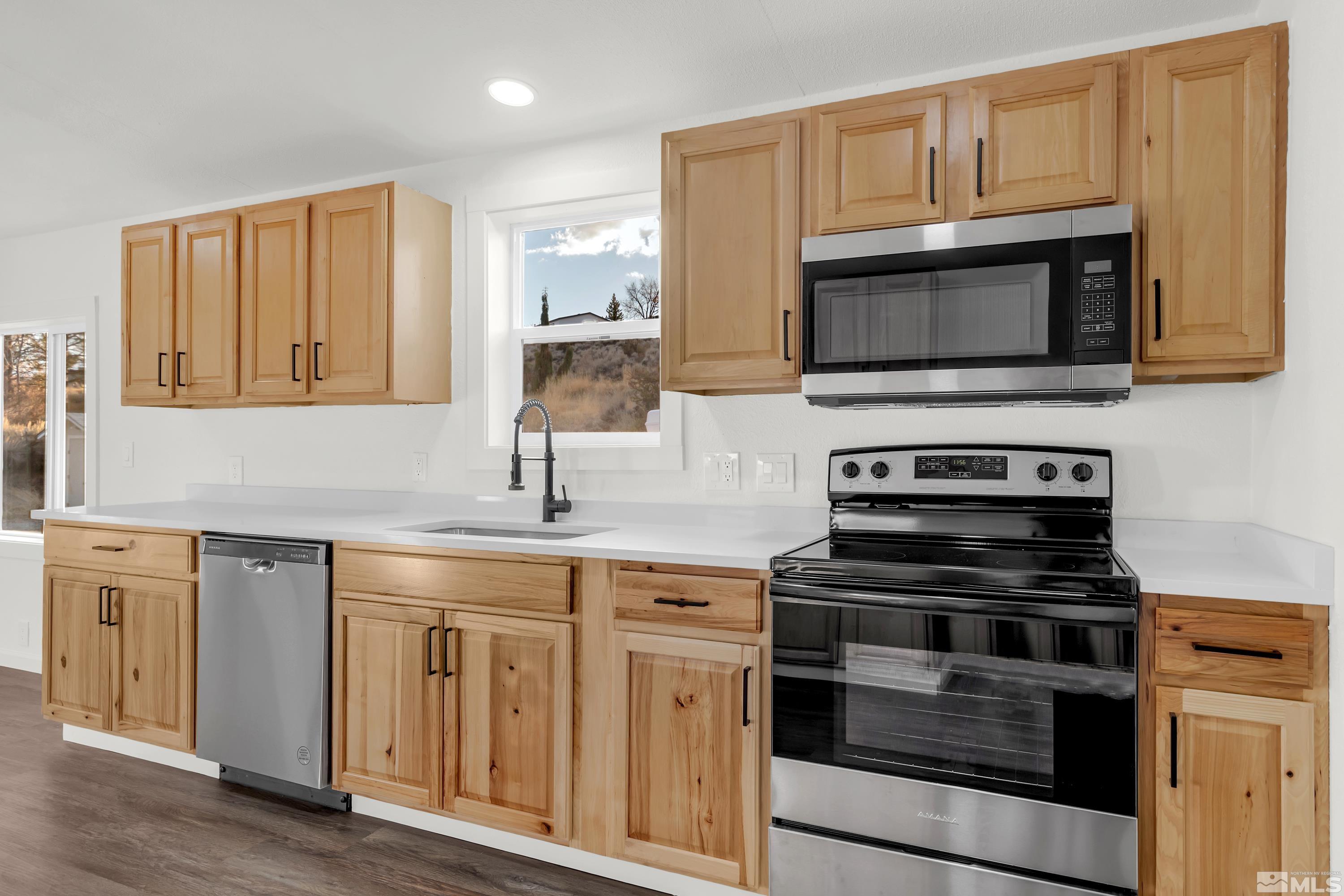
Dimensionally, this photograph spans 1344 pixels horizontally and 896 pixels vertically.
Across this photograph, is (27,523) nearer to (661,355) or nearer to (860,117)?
(661,355)

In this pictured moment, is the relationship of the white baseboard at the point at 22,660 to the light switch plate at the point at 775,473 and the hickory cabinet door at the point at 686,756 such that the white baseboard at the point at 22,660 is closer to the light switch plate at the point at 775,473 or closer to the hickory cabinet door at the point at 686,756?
the hickory cabinet door at the point at 686,756

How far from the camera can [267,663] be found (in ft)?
8.59

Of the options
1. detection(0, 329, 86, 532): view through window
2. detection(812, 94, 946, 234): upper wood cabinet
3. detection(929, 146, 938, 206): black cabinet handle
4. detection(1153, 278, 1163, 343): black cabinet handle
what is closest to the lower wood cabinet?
detection(0, 329, 86, 532): view through window

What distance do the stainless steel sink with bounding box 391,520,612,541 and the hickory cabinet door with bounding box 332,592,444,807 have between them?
31cm

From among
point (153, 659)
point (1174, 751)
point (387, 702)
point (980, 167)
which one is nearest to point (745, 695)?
point (1174, 751)

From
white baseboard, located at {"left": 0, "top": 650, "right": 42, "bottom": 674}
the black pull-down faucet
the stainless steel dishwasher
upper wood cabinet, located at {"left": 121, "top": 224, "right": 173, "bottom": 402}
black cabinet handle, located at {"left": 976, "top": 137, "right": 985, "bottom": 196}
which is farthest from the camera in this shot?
white baseboard, located at {"left": 0, "top": 650, "right": 42, "bottom": 674}

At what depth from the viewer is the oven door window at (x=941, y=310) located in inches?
76.2

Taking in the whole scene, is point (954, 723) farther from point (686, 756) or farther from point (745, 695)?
point (686, 756)

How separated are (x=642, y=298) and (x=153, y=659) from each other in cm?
222

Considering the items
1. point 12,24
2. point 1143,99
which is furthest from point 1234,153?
point 12,24

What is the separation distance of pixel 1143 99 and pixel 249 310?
121 inches

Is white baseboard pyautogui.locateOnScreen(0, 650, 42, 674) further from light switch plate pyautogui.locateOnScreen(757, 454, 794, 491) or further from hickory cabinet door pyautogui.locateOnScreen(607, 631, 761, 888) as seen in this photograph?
light switch plate pyautogui.locateOnScreen(757, 454, 794, 491)

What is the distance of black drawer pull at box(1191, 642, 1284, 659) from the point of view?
156 centimetres

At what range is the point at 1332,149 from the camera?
1.56 metres
